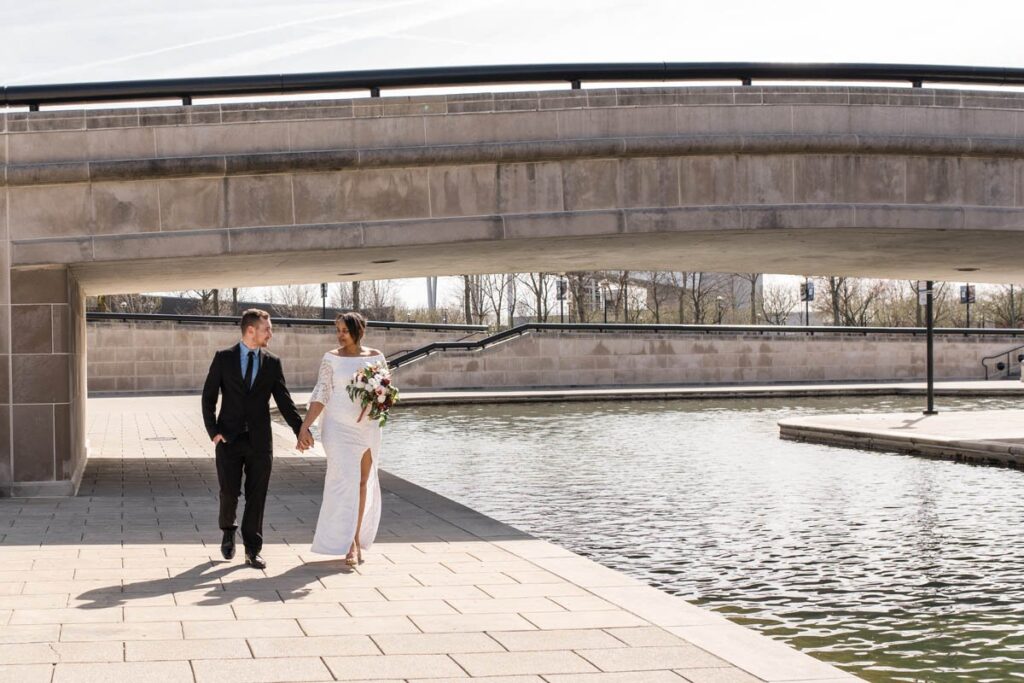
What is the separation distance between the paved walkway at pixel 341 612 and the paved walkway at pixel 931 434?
8419mm

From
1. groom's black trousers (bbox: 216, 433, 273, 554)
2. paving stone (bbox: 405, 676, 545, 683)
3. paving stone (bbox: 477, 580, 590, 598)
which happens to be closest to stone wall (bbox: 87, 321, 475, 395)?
groom's black trousers (bbox: 216, 433, 273, 554)

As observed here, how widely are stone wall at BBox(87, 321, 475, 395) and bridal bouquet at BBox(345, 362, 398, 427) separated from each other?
34820 millimetres

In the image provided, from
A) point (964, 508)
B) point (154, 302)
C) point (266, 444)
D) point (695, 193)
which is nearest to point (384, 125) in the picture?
point (695, 193)

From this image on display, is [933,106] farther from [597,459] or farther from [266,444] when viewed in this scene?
[266,444]

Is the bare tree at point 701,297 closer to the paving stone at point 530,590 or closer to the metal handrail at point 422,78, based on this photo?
the metal handrail at point 422,78

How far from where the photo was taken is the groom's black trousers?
8.60 m

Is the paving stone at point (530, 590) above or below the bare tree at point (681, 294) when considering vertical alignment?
below

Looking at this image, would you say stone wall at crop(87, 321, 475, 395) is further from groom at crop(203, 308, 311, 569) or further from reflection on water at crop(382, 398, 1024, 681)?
groom at crop(203, 308, 311, 569)

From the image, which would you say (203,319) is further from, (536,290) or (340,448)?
(340,448)

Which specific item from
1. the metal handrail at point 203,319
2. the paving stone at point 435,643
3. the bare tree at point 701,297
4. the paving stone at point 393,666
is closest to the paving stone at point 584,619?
the paving stone at point 435,643

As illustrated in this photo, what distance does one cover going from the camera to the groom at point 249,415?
339 inches

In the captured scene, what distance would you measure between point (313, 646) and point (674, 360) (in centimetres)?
3929

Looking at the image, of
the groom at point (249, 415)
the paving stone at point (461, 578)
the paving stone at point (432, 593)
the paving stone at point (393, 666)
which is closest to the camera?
the paving stone at point (393, 666)

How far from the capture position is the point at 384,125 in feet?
44.2
